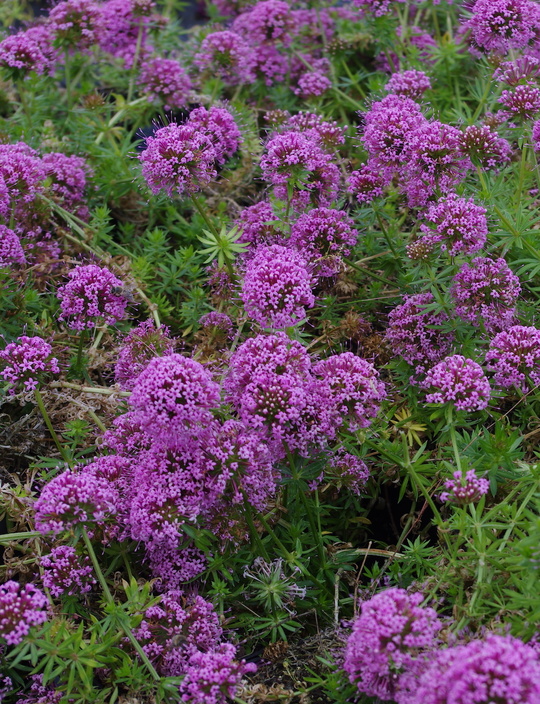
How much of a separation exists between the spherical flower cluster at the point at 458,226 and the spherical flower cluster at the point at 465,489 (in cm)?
124

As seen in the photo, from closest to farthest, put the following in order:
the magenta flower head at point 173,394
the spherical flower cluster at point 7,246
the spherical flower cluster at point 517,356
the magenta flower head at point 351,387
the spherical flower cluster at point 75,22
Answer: the magenta flower head at point 173,394, the magenta flower head at point 351,387, the spherical flower cluster at point 517,356, the spherical flower cluster at point 7,246, the spherical flower cluster at point 75,22

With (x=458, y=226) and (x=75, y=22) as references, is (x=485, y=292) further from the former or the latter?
(x=75, y=22)

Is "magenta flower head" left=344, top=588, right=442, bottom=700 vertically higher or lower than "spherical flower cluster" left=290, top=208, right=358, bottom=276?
lower

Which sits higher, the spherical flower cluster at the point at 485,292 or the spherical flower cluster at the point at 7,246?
the spherical flower cluster at the point at 485,292

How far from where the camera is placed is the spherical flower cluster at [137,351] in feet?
13.9

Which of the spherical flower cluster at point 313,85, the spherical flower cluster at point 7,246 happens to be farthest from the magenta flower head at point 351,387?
the spherical flower cluster at point 313,85

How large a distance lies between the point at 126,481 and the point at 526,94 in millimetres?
3118

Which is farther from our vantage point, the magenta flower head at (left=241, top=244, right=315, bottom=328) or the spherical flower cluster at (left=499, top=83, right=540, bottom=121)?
the spherical flower cluster at (left=499, top=83, right=540, bottom=121)

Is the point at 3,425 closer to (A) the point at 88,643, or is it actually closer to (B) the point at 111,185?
(A) the point at 88,643

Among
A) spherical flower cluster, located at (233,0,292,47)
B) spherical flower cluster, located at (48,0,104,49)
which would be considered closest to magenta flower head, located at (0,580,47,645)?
spherical flower cluster, located at (48,0,104,49)

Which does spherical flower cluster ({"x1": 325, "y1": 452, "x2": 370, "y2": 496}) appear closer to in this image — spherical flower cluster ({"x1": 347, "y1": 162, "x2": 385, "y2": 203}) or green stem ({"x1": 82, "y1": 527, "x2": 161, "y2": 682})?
green stem ({"x1": 82, "y1": 527, "x2": 161, "y2": 682})

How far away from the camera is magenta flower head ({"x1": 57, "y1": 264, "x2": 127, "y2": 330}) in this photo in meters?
4.39

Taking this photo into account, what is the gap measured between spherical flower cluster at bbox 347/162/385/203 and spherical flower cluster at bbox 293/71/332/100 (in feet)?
7.23

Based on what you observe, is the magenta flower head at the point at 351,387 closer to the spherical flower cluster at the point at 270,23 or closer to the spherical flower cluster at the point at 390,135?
the spherical flower cluster at the point at 390,135
